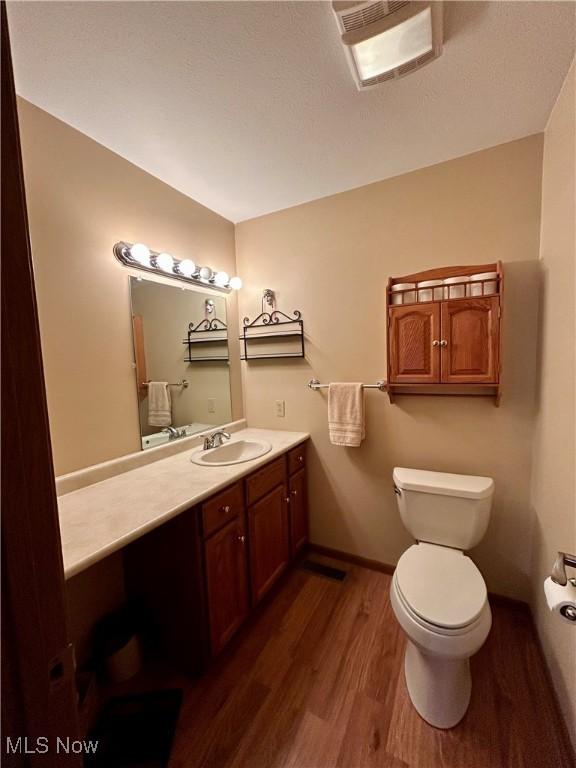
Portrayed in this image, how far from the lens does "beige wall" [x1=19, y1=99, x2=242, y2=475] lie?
1.26 metres

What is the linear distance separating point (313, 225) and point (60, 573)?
6.98ft

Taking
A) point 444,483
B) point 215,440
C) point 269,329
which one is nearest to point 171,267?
point 269,329

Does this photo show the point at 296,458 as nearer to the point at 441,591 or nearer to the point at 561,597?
the point at 441,591

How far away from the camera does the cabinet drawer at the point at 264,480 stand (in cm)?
157

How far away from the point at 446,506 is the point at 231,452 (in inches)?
49.2

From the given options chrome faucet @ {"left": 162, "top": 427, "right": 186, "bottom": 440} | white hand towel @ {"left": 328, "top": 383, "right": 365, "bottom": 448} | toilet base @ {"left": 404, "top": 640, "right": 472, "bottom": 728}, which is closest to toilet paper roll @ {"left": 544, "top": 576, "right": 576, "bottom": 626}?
toilet base @ {"left": 404, "top": 640, "right": 472, "bottom": 728}

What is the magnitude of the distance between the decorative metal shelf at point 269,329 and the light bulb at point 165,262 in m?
0.67

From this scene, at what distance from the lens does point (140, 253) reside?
5.24ft

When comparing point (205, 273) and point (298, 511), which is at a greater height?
point (205, 273)

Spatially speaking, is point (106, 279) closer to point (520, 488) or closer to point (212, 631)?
point (212, 631)

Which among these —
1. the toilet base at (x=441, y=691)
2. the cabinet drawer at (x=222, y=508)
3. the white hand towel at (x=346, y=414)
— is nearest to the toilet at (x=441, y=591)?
the toilet base at (x=441, y=691)

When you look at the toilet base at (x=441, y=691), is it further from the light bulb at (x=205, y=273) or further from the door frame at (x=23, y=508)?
the light bulb at (x=205, y=273)

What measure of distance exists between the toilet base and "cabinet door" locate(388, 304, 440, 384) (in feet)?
3.91

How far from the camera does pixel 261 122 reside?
1.34m
